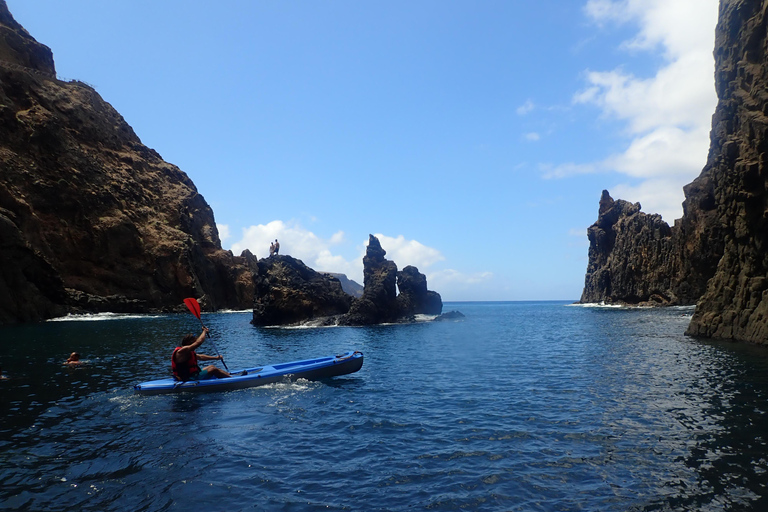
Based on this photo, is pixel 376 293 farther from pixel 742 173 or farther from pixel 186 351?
pixel 186 351

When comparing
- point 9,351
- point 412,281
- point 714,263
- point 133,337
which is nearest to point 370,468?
point 9,351

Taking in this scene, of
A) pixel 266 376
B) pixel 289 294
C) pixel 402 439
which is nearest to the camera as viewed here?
pixel 402 439

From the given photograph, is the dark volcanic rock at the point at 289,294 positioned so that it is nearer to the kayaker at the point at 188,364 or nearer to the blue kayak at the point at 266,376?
the blue kayak at the point at 266,376

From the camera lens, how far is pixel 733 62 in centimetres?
3014

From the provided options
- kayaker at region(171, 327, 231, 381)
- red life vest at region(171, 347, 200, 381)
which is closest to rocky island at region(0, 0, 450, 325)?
kayaker at region(171, 327, 231, 381)

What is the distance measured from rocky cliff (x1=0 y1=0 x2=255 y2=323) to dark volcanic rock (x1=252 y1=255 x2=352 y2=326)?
2563 cm

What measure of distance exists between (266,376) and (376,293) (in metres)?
39.3

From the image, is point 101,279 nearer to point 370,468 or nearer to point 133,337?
point 133,337

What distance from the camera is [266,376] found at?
20078mm

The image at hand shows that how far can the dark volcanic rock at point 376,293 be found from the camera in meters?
57.9

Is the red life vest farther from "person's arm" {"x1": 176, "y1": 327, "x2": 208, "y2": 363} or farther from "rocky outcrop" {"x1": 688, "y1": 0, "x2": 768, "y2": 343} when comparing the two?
"rocky outcrop" {"x1": 688, "y1": 0, "x2": 768, "y2": 343}

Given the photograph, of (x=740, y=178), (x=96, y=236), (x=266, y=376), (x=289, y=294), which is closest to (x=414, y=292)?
(x=289, y=294)

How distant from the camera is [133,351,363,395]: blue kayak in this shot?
1802 centimetres

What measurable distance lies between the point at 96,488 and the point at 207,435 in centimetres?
392
